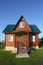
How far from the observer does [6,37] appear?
38.2m

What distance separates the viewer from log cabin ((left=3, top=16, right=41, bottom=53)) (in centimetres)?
3516

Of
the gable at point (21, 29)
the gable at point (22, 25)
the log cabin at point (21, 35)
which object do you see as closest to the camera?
the log cabin at point (21, 35)

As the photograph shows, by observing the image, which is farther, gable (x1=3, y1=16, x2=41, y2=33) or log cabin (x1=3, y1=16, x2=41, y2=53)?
gable (x1=3, y1=16, x2=41, y2=33)


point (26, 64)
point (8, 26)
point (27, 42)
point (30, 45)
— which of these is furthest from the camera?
point (8, 26)

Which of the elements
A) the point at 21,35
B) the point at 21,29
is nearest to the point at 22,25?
the point at 21,29

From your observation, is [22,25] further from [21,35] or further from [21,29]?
[21,35]

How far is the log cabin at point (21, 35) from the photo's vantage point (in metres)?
35.2

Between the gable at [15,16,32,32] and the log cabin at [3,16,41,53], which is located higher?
the gable at [15,16,32,32]

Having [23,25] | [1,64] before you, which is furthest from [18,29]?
[1,64]

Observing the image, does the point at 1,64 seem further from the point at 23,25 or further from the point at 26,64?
the point at 23,25

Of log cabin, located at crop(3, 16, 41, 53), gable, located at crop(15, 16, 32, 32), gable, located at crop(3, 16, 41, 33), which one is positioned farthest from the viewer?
gable, located at crop(15, 16, 32, 32)

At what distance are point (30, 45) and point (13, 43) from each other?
12.2ft

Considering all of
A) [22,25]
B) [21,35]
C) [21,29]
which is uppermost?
[22,25]

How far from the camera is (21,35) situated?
35531 millimetres
